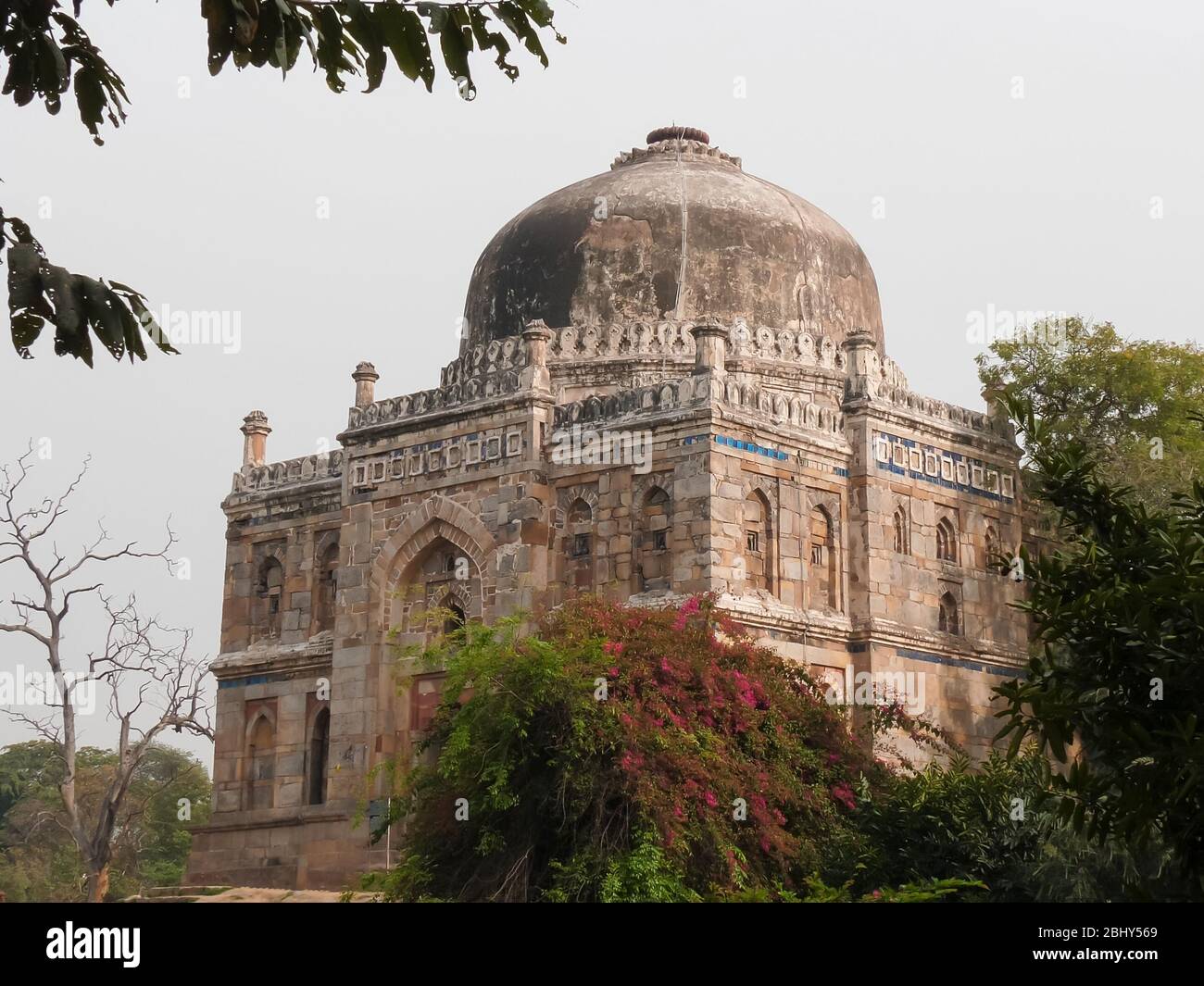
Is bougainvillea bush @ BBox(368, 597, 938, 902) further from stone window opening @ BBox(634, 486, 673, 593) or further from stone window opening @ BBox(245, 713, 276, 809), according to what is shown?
stone window opening @ BBox(245, 713, 276, 809)

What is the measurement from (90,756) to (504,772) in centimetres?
3527

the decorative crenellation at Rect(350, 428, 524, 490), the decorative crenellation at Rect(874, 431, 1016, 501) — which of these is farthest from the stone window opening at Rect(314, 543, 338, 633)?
the decorative crenellation at Rect(874, 431, 1016, 501)

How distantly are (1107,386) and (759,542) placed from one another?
6406 millimetres

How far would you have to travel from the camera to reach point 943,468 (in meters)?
23.8

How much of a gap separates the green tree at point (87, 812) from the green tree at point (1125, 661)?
28.3m

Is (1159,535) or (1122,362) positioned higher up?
(1122,362)

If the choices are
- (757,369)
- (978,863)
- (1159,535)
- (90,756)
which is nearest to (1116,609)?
(1159,535)

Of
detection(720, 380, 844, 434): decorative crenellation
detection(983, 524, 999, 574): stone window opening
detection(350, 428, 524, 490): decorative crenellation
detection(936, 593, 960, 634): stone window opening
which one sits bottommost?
detection(936, 593, 960, 634): stone window opening

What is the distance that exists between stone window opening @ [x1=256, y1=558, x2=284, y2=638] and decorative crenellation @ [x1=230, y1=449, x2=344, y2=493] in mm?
1114

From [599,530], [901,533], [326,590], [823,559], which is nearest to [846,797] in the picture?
[823,559]

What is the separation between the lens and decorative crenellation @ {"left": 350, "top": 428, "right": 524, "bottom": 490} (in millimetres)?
22688

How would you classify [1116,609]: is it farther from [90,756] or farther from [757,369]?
[90,756]

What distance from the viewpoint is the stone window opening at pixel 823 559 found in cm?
2208

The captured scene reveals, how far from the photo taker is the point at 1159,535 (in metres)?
8.43
